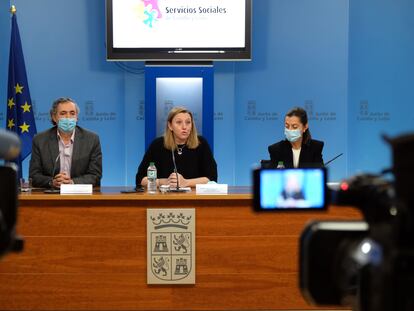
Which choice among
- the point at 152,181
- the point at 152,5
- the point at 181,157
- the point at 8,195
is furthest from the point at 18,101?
the point at 8,195

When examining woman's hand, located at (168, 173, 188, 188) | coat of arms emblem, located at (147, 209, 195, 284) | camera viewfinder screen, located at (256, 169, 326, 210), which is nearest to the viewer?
camera viewfinder screen, located at (256, 169, 326, 210)

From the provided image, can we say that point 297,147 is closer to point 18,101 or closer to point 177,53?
point 177,53

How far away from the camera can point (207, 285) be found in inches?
159

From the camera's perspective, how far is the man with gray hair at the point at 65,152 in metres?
4.64

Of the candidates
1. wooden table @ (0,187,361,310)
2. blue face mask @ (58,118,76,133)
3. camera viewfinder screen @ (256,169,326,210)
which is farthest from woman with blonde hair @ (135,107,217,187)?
camera viewfinder screen @ (256,169,326,210)

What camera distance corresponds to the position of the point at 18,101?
19.6 ft

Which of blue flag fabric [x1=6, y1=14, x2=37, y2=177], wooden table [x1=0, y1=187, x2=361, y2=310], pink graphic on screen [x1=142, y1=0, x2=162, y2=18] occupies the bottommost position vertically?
wooden table [x1=0, y1=187, x2=361, y2=310]

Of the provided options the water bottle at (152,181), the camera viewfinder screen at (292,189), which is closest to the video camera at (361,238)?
the camera viewfinder screen at (292,189)

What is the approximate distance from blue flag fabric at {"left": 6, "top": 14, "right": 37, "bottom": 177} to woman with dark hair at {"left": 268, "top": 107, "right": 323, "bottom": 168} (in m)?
2.31

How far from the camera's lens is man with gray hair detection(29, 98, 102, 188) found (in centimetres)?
464

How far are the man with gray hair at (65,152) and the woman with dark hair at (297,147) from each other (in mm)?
1302

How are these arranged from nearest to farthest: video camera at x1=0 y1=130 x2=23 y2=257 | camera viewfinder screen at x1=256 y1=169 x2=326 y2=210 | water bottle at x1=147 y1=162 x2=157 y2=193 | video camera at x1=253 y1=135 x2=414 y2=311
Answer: video camera at x1=253 y1=135 x2=414 y2=311 < video camera at x1=0 y1=130 x2=23 y2=257 < camera viewfinder screen at x1=256 y1=169 x2=326 y2=210 < water bottle at x1=147 y1=162 x2=157 y2=193

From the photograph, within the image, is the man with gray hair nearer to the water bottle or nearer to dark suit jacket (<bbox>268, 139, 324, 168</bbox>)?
the water bottle

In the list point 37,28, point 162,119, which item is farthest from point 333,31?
point 37,28
